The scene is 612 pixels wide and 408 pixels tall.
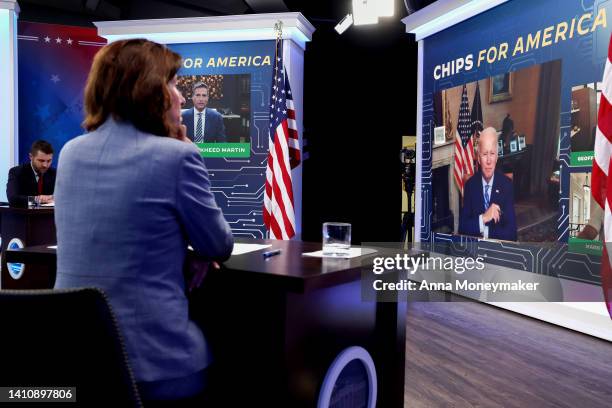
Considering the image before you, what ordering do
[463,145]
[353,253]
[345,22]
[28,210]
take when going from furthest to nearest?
[345,22] → [463,145] → [28,210] → [353,253]

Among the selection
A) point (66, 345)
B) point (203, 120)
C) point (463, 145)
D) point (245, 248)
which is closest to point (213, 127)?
point (203, 120)

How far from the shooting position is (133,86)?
1212 millimetres

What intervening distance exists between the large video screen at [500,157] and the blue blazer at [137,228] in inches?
→ 133

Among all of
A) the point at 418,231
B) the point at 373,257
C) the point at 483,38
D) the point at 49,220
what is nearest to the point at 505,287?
the point at 418,231

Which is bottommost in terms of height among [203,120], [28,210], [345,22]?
[28,210]

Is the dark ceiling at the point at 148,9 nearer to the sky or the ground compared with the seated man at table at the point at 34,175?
nearer to the sky

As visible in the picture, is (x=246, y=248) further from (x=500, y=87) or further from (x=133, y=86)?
(x=500, y=87)

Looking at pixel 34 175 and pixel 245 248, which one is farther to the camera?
pixel 34 175

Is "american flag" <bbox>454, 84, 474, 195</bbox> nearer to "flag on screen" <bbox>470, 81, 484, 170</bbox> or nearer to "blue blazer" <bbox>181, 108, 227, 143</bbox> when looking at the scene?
"flag on screen" <bbox>470, 81, 484, 170</bbox>

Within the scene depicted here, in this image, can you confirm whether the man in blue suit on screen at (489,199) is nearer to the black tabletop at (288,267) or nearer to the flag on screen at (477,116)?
the flag on screen at (477,116)

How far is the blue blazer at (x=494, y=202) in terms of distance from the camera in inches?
175

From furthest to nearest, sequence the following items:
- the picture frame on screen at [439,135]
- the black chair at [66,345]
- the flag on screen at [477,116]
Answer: the picture frame on screen at [439,135]
the flag on screen at [477,116]
the black chair at [66,345]

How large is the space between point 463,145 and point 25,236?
3.96m

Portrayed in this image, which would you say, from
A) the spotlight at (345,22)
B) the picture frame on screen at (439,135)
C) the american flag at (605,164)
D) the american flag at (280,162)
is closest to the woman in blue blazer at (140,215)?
the american flag at (605,164)
